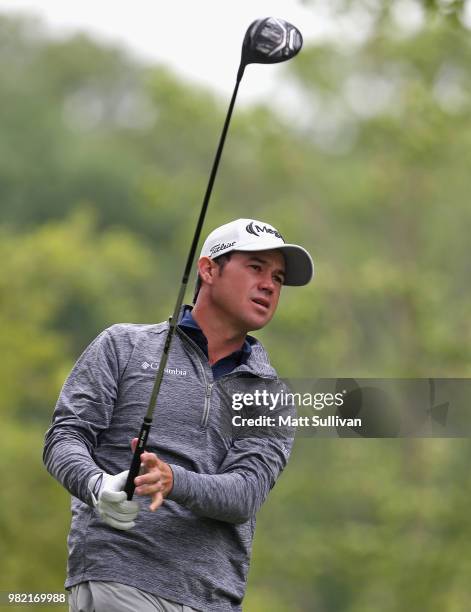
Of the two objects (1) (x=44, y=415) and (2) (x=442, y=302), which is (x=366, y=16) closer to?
(2) (x=442, y=302)

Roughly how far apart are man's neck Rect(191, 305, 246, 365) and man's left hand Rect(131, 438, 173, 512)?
53 cm

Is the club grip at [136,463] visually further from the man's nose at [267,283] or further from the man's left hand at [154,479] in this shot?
the man's nose at [267,283]

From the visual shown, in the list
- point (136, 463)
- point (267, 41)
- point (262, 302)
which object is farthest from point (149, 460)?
point (267, 41)

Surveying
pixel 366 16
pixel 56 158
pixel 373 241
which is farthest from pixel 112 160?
pixel 366 16

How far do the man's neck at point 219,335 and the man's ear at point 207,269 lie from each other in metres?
0.09

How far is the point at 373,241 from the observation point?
23891mm

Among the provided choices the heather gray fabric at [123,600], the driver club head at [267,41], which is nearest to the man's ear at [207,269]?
the driver club head at [267,41]

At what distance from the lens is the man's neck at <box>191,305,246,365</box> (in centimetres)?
389

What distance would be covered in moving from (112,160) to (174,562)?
113 feet

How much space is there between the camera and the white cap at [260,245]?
12.7 feet

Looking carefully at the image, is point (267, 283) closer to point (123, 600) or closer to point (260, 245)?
point (260, 245)

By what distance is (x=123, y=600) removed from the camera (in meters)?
3.54

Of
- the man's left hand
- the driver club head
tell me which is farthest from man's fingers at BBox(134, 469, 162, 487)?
the driver club head

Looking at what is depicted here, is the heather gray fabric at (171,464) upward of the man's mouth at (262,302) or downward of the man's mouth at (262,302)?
downward
